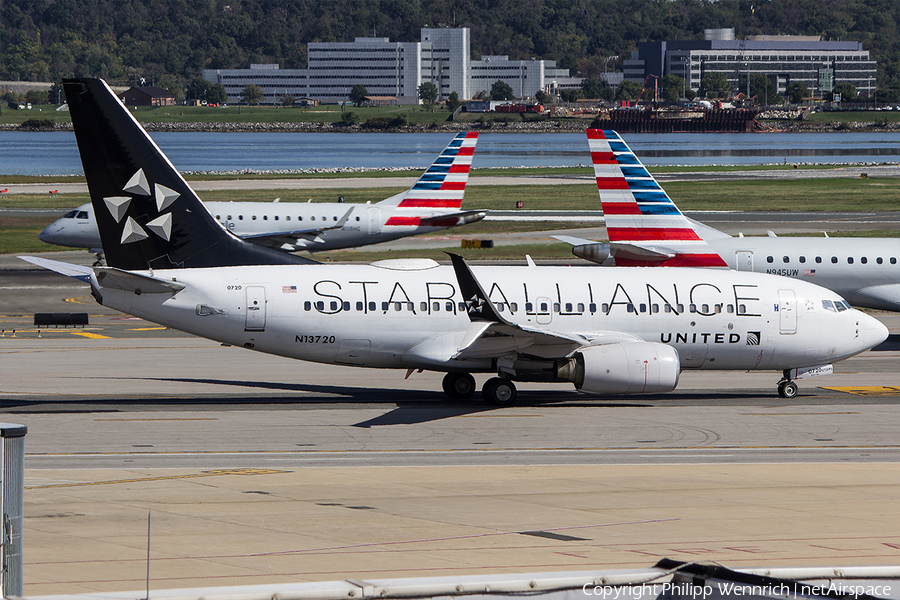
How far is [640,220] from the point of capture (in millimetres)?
47969

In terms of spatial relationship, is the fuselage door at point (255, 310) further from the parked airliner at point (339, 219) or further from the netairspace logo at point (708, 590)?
the parked airliner at point (339, 219)

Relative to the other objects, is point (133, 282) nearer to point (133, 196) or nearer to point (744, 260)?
point (133, 196)

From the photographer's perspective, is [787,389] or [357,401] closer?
[357,401]

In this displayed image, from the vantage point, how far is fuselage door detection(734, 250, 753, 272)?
47969mm

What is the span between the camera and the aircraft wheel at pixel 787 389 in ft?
120

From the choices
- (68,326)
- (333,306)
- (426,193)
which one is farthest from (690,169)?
(333,306)

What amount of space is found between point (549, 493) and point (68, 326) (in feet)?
104

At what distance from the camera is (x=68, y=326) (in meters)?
49.1

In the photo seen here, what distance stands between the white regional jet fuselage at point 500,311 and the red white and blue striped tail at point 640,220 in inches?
402

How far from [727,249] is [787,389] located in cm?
1288

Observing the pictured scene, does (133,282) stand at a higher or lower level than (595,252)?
higher

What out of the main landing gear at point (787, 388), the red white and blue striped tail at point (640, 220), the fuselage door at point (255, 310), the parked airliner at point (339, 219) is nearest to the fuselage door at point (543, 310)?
the fuselage door at point (255, 310)

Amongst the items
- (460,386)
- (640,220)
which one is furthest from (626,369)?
(640,220)

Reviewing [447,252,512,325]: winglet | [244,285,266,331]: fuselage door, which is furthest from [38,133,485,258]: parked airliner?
[447,252,512,325]: winglet
